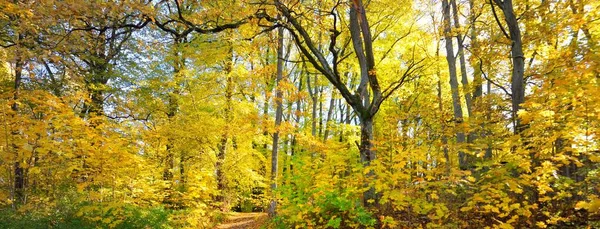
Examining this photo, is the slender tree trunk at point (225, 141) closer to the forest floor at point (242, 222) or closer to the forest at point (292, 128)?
the forest at point (292, 128)

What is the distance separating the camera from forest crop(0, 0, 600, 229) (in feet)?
14.6

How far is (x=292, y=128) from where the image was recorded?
432 inches

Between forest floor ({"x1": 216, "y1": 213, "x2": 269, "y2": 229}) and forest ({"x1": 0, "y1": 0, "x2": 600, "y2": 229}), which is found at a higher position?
forest ({"x1": 0, "y1": 0, "x2": 600, "y2": 229})

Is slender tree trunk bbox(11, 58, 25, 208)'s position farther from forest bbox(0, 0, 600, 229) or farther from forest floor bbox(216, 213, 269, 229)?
forest floor bbox(216, 213, 269, 229)

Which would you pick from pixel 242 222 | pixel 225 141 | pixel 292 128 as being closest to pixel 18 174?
pixel 225 141

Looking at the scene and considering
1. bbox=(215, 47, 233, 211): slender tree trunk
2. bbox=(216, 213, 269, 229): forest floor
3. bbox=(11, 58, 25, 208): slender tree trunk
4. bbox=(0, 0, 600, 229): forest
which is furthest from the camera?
bbox=(215, 47, 233, 211): slender tree trunk

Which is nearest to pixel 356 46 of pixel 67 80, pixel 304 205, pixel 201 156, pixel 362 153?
pixel 362 153

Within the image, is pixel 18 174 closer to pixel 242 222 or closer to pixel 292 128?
pixel 242 222

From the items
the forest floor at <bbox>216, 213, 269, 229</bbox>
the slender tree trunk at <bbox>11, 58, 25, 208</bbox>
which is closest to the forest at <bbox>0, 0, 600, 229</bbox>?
the slender tree trunk at <bbox>11, 58, 25, 208</bbox>

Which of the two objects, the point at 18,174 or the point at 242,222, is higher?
the point at 18,174

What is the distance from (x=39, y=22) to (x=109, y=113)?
22.2 feet

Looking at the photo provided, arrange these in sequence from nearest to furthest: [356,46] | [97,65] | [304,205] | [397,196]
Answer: [397,196]
[304,205]
[356,46]
[97,65]

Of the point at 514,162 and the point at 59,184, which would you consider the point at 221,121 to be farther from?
the point at 514,162

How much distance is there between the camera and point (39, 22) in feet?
20.8
